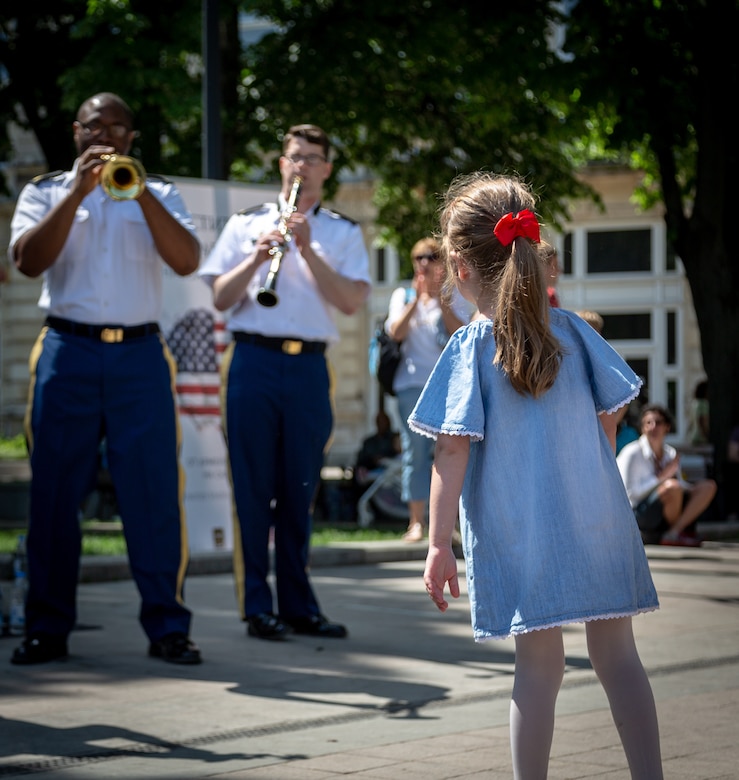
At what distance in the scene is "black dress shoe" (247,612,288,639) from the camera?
7.27 meters

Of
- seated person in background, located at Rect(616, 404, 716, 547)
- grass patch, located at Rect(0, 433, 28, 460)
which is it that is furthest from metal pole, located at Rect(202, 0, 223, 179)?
grass patch, located at Rect(0, 433, 28, 460)

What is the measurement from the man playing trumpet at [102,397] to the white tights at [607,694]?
3.06 meters

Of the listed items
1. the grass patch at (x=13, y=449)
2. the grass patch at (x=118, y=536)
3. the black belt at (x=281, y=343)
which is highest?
the black belt at (x=281, y=343)

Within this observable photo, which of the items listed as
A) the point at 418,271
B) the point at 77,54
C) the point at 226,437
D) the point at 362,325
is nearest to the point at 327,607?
the point at 226,437

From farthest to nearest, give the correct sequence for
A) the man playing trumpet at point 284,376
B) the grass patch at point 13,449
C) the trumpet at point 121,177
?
the grass patch at point 13,449 < the man playing trumpet at point 284,376 < the trumpet at point 121,177

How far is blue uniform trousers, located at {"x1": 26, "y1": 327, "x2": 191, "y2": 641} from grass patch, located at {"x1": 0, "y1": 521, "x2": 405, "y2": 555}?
4.55 meters

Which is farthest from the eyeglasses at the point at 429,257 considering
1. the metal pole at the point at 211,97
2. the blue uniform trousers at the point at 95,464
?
the blue uniform trousers at the point at 95,464

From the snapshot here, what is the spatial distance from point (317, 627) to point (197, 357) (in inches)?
169

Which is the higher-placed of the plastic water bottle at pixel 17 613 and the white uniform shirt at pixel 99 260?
the white uniform shirt at pixel 99 260

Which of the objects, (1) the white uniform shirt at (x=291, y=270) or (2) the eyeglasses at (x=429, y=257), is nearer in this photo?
(1) the white uniform shirt at (x=291, y=270)

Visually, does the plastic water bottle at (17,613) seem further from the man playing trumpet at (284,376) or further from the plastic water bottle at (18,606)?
the man playing trumpet at (284,376)

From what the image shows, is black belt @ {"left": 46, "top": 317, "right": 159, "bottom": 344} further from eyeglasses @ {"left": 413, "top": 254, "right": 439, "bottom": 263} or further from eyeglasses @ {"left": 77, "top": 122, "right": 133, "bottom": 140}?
eyeglasses @ {"left": 413, "top": 254, "right": 439, "bottom": 263}

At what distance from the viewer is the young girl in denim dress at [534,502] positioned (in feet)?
12.2

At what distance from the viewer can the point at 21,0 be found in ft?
65.9
